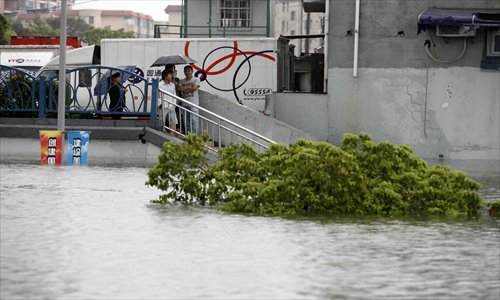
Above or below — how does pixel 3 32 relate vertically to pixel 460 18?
below

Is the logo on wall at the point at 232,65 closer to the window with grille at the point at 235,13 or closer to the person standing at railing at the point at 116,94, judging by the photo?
the person standing at railing at the point at 116,94

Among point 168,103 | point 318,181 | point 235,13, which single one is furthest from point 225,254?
point 235,13

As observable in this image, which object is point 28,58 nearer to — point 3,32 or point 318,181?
point 3,32

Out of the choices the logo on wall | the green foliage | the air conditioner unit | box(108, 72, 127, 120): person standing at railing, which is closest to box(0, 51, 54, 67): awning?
the logo on wall

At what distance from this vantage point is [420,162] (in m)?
15.9

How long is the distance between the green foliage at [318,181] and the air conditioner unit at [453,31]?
55.6 feet

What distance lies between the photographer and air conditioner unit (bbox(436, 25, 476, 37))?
106 ft

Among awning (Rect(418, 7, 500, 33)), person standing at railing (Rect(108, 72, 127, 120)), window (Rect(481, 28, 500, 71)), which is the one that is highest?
awning (Rect(418, 7, 500, 33))

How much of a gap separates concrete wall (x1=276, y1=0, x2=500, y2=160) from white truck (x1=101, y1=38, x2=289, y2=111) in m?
2.47

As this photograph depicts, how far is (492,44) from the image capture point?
33.1 m

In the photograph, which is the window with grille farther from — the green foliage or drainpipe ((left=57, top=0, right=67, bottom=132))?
the green foliage

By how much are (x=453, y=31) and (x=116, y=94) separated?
10.6 metres

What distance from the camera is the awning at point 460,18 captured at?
31.7 meters

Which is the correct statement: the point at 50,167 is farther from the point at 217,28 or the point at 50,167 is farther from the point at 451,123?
the point at 217,28
